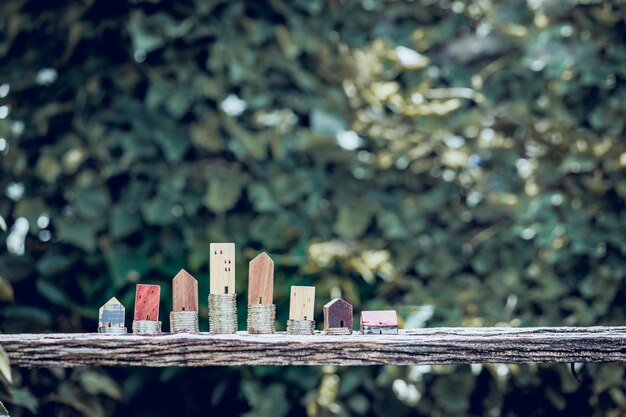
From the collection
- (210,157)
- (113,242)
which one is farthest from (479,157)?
(113,242)

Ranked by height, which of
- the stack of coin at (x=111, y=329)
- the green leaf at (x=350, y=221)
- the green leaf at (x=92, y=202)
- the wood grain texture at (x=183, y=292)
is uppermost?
the wood grain texture at (x=183, y=292)

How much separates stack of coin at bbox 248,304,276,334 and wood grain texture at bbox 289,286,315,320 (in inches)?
1.7

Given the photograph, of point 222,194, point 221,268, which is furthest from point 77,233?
point 221,268

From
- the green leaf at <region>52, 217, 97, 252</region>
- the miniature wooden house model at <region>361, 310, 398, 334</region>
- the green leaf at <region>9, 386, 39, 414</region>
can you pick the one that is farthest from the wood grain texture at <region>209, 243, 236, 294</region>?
the green leaf at <region>52, 217, 97, 252</region>

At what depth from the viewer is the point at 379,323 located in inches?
58.4

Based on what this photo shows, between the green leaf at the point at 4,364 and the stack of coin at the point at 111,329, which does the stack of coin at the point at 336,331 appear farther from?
the green leaf at the point at 4,364

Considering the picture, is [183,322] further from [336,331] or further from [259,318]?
[336,331]

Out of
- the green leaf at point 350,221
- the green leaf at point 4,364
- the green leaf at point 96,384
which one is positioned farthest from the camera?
the green leaf at point 350,221

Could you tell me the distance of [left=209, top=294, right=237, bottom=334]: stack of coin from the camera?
1.45m

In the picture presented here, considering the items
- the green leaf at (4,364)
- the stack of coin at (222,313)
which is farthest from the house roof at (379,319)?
the green leaf at (4,364)

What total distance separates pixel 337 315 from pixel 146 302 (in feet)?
1.11

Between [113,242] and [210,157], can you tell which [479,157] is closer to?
[210,157]

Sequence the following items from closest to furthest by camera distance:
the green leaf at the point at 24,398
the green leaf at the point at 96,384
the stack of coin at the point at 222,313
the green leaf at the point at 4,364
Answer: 1. the green leaf at the point at 4,364
2. the stack of coin at the point at 222,313
3. the green leaf at the point at 24,398
4. the green leaf at the point at 96,384

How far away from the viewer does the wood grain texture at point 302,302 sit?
1.46 meters
